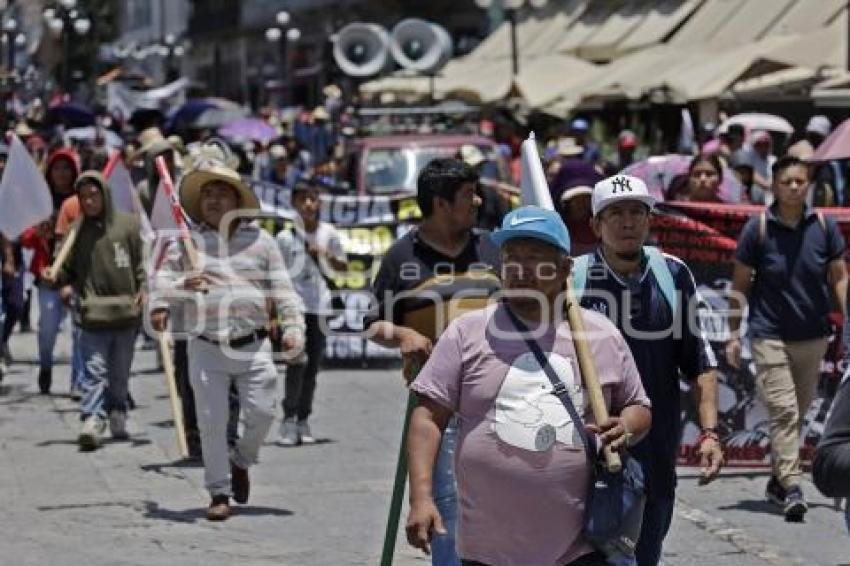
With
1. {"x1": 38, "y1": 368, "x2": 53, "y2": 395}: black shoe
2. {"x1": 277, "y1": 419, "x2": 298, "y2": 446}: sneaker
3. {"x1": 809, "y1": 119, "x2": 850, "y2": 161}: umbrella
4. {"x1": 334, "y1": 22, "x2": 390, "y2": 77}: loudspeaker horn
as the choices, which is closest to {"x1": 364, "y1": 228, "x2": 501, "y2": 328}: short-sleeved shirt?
{"x1": 277, "y1": 419, "x2": 298, "y2": 446}: sneaker

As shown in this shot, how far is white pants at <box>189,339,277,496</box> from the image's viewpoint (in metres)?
9.59

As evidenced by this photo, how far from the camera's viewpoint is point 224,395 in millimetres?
9656

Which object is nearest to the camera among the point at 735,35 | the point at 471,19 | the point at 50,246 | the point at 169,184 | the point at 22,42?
the point at 169,184

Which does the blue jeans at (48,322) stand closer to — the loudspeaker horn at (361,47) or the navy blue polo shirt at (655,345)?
the navy blue polo shirt at (655,345)

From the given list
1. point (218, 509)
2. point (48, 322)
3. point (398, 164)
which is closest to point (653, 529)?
point (218, 509)

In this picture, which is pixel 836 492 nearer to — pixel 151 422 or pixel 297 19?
pixel 151 422

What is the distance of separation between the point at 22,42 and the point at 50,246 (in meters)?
56.2

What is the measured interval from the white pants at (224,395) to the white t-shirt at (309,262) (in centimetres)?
327

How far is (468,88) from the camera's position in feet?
114

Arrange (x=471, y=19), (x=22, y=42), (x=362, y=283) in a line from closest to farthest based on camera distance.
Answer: (x=362, y=283) < (x=471, y=19) < (x=22, y=42)

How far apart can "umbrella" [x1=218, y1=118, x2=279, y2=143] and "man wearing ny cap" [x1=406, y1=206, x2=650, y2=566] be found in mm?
25725

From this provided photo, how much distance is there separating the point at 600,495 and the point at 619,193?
1.50 metres

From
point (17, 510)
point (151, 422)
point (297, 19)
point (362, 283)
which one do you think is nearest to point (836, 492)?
point (17, 510)

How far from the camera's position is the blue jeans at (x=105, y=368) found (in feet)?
39.9
